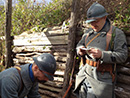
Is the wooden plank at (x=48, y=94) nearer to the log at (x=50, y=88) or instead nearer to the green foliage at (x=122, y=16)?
the log at (x=50, y=88)

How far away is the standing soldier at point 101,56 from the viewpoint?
96.9 inches

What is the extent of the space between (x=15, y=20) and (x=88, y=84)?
7.00 m

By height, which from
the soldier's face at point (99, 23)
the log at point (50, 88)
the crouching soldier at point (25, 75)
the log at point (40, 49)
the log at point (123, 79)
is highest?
the soldier's face at point (99, 23)

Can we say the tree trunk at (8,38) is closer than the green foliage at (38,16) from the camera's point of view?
No

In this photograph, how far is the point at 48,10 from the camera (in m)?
6.73

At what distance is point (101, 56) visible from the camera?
2.44 metres

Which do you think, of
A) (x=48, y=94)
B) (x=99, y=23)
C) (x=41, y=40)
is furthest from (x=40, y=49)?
(x=99, y=23)

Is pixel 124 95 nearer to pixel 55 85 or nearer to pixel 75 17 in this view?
pixel 55 85

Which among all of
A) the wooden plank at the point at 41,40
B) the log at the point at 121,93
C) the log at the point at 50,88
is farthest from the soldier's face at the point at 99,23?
the log at the point at 50,88

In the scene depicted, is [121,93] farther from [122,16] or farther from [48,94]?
[48,94]

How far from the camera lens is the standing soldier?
2.46 metres

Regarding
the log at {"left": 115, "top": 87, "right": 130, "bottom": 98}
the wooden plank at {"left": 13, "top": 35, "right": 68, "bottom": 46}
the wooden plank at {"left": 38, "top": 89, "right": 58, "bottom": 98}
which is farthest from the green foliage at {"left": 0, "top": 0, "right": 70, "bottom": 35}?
the log at {"left": 115, "top": 87, "right": 130, "bottom": 98}

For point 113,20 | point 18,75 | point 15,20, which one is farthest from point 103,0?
point 15,20

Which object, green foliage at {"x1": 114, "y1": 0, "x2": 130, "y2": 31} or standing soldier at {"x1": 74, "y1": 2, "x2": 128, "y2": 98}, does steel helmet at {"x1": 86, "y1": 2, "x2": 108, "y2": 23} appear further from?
green foliage at {"x1": 114, "y1": 0, "x2": 130, "y2": 31}
